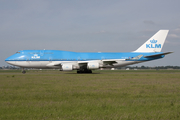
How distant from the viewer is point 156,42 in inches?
1491

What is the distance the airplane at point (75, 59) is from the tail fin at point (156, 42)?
138 centimetres

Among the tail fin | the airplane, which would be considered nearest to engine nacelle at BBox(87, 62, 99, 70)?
the airplane

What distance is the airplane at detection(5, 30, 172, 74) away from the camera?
111 feet

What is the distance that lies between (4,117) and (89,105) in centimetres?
292

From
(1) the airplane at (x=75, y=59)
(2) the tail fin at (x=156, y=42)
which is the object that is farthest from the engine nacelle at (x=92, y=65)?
(2) the tail fin at (x=156, y=42)

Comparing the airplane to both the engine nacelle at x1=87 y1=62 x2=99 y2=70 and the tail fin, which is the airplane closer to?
the engine nacelle at x1=87 y1=62 x2=99 y2=70

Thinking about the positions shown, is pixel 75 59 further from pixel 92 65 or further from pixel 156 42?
pixel 156 42

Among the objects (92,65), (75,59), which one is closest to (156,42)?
(92,65)

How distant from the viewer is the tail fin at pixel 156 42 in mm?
37812

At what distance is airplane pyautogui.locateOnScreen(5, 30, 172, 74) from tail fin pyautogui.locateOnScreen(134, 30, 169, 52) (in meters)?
1.38

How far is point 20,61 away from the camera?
1336 inches

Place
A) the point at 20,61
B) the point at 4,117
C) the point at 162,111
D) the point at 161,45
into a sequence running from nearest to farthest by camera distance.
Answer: the point at 4,117 < the point at 162,111 < the point at 20,61 < the point at 161,45

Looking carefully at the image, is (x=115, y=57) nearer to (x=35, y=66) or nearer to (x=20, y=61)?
(x=35, y=66)

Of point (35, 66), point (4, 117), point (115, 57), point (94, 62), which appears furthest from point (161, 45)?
point (4, 117)
